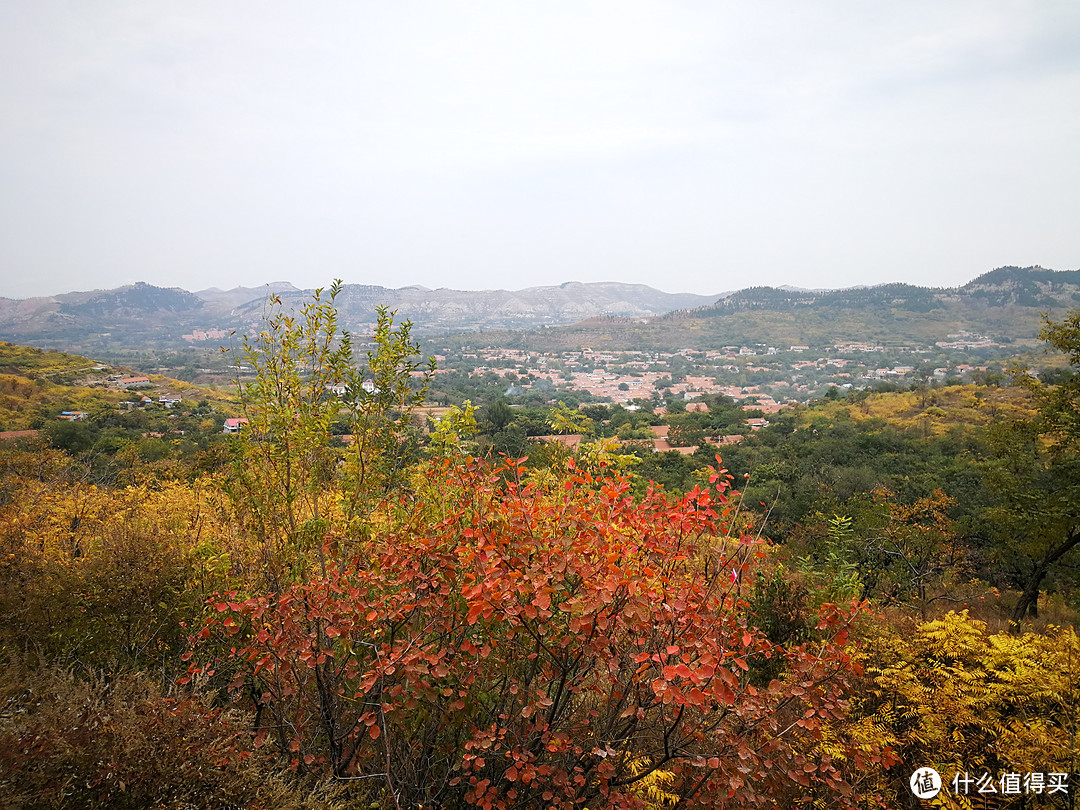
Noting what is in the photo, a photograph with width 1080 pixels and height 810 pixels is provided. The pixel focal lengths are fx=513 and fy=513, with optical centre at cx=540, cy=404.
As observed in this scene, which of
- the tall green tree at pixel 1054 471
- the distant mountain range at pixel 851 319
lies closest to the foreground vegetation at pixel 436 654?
the tall green tree at pixel 1054 471

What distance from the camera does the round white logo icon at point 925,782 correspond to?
344 cm

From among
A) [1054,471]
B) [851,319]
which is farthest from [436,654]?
[851,319]

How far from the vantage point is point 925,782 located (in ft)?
11.6

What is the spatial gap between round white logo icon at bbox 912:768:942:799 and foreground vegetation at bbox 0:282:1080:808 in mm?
130

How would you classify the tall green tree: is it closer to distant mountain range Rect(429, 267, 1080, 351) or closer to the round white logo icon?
the round white logo icon

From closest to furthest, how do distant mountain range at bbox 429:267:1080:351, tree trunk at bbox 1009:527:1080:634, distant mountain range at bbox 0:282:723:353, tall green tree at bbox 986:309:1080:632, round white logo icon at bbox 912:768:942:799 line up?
round white logo icon at bbox 912:768:942:799, tree trunk at bbox 1009:527:1080:634, tall green tree at bbox 986:309:1080:632, distant mountain range at bbox 429:267:1080:351, distant mountain range at bbox 0:282:723:353

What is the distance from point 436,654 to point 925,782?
3.58 meters

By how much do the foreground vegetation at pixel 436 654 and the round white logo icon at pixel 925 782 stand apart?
0.43 feet

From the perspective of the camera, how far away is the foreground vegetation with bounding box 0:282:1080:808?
8.41ft

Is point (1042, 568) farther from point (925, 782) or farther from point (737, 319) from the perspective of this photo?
point (737, 319)

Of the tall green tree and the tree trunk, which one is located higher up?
the tall green tree

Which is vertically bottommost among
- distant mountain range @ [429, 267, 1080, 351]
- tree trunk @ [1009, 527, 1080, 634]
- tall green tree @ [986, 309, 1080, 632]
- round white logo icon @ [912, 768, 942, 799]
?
tree trunk @ [1009, 527, 1080, 634]

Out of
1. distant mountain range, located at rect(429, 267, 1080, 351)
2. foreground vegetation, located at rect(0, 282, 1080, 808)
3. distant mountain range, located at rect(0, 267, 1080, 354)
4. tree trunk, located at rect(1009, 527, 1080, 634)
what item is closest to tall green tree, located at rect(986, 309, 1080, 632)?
tree trunk, located at rect(1009, 527, 1080, 634)

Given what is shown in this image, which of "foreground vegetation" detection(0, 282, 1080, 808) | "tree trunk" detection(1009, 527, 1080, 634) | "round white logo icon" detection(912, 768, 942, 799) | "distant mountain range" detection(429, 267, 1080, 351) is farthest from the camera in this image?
"distant mountain range" detection(429, 267, 1080, 351)
